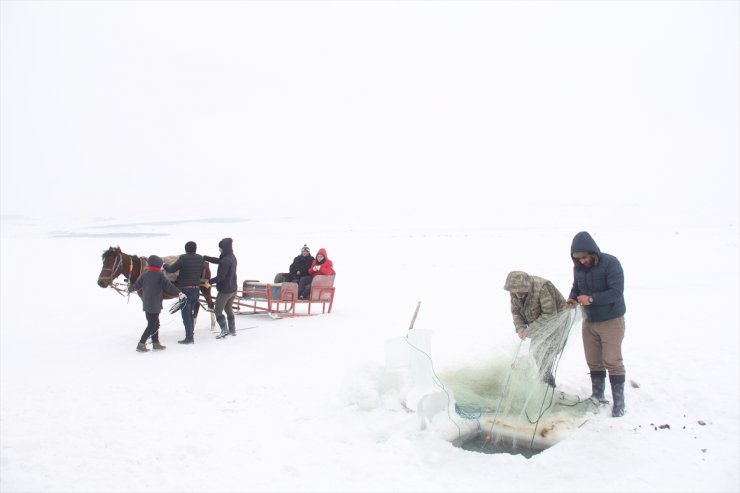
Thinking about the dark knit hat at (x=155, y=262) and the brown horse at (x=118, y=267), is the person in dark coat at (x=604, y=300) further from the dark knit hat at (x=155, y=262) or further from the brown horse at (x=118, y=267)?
the brown horse at (x=118, y=267)

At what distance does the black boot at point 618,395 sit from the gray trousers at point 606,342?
0.19 feet

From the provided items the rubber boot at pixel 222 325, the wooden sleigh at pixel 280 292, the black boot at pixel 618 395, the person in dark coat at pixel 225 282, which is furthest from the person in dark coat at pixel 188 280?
the black boot at pixel 618 395

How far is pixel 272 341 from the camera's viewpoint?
29.1 ft

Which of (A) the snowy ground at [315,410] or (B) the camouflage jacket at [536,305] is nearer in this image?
(A) the snowy ground at [315,410]

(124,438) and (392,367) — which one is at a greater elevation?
(392,367)

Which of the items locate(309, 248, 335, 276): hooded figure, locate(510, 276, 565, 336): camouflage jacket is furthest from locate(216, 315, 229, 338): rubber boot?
locate(510, 276, 565, 336): camouflage jacket

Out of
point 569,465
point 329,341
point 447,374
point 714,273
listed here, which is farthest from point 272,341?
point 714,273

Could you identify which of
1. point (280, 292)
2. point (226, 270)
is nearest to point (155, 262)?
point (226, 270)

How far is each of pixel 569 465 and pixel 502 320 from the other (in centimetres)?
654

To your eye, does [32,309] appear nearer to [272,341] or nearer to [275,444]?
[272,341]

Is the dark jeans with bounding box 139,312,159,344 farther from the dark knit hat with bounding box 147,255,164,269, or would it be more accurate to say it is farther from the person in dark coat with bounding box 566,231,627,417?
the person in dark coat with bounding box 566,231,627,417

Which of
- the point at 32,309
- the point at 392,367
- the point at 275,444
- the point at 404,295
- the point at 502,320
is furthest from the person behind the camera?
the point at 404,295

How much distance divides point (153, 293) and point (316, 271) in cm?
370

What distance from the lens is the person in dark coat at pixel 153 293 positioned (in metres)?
8.09
